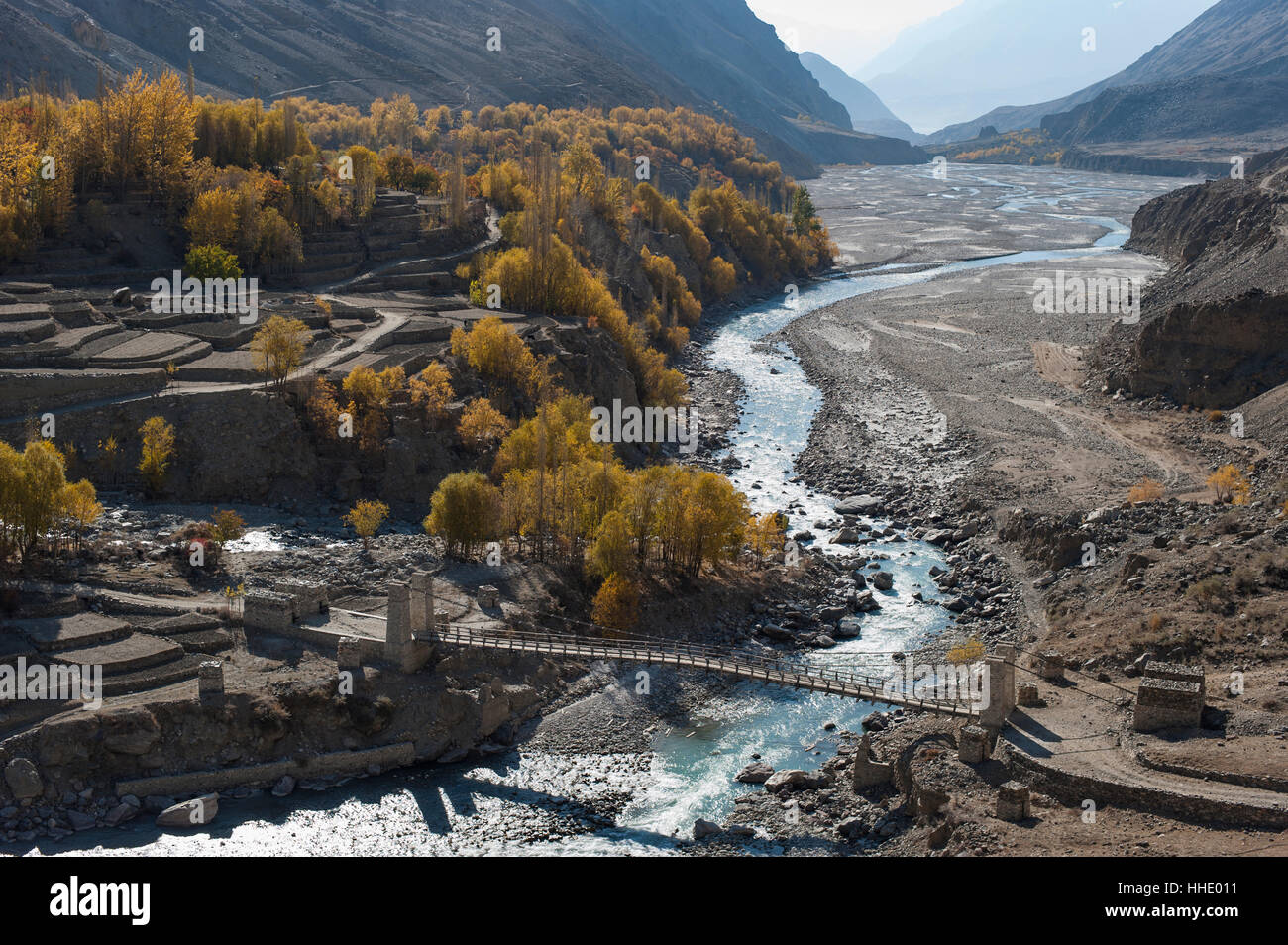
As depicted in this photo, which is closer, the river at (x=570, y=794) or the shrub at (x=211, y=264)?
the river at (x=570, y=794)

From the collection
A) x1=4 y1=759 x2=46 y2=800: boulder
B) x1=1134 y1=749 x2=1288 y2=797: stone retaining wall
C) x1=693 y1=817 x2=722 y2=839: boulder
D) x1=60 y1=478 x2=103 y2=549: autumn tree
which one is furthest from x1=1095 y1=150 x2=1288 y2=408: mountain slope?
x1=4 y1=759 x2=46 y2=800: boulder

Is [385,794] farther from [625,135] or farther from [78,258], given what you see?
[625,135]

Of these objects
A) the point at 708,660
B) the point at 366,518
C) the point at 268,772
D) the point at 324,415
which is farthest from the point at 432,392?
the point at 268,772

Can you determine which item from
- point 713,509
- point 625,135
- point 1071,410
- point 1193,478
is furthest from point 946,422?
point 625,135

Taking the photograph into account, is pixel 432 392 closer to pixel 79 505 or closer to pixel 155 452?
pixel 155 452

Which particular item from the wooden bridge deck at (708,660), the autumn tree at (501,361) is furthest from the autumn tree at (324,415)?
the wooden bridge deck at (708,660)

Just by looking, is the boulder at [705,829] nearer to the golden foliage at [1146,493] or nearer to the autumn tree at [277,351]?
the golden foliage at [1146,493]
